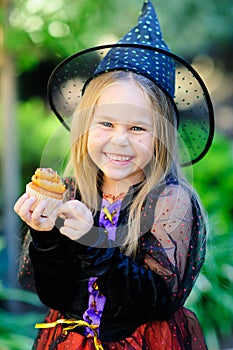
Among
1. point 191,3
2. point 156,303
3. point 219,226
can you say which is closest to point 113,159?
point 156,303

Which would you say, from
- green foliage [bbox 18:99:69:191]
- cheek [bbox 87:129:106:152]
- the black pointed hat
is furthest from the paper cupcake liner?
green foliage [bbox 18:99:69:191]

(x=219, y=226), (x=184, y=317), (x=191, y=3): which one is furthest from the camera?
(x=191, y=3)

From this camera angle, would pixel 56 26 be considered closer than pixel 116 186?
No

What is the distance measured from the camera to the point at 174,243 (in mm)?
1478

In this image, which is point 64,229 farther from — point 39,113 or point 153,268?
point 39,113

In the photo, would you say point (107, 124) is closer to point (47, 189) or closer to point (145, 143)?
point (145, 143)

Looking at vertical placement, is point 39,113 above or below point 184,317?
above

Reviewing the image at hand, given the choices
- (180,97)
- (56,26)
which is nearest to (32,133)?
(56,26)

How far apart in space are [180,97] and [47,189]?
494mm

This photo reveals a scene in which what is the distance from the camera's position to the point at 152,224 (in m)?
1.50

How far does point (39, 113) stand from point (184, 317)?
3765mm

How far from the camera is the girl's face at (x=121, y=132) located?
4.81ft

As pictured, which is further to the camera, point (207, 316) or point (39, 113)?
point (39, 113)

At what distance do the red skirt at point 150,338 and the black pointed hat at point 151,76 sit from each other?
0.44 m
